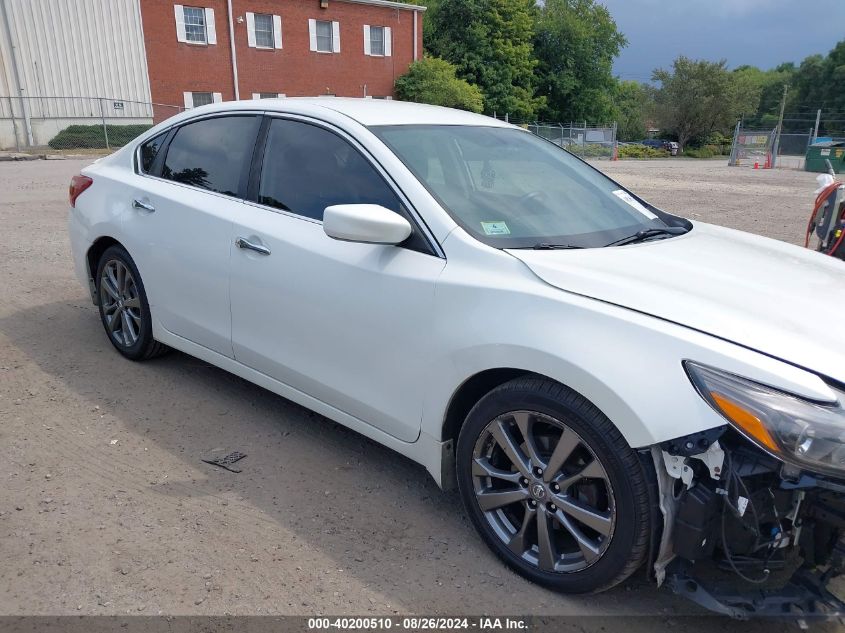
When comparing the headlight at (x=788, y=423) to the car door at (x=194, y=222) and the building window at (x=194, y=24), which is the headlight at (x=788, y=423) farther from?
the building window at (x=194, y=24)

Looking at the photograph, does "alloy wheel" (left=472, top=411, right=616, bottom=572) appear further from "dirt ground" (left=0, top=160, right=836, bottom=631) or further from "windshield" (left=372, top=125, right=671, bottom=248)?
"windshield" (left=372, top=125, right=671, bottom=248)

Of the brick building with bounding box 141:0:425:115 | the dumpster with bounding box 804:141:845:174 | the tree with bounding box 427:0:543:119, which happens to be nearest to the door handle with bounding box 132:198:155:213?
the dumpster with bounding box 804:141:845:174

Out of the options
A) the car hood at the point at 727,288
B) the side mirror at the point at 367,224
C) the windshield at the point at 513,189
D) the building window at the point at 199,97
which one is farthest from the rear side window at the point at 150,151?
the building window at the point at 199,97

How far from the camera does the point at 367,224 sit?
2.71 m

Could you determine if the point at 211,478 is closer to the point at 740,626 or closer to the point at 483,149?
the point at 483,149

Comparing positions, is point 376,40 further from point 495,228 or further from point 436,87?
point 495,228

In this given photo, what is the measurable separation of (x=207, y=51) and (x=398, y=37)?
10983 millimetres

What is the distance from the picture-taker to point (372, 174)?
10.1 ft

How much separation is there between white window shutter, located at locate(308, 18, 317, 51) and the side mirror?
35098 mm

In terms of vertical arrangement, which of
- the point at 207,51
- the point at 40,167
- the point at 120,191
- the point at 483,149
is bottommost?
the point at 40,167

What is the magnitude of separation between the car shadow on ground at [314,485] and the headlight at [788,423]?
0.83 metres

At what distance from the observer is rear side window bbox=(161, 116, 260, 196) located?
3727 millimetres

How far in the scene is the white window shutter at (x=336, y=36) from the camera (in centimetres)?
3547

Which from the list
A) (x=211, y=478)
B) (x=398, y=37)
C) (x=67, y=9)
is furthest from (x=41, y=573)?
(x=398, y=37)
